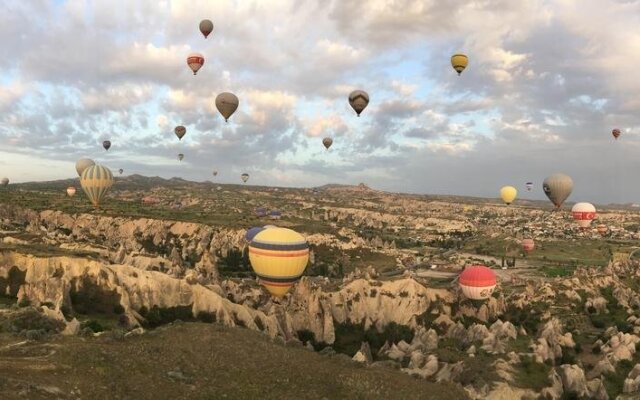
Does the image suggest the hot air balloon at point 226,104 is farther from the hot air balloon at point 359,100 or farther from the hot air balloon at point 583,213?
the hot air balloon at point 583,213

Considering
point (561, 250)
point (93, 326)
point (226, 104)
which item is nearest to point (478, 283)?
point (226, 104)

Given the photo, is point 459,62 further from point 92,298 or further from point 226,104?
point 92,298

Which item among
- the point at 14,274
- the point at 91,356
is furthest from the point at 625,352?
the point at 14,274

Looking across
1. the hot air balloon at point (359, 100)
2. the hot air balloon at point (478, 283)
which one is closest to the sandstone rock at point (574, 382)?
the hot air balloon at point (478, 283)

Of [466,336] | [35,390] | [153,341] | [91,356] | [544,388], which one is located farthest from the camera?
[466,336]

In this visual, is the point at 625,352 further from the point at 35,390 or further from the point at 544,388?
the point at 35,390

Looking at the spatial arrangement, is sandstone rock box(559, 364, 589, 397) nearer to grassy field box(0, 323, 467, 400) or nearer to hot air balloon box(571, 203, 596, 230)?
grassy field box(0, 323, 467, 400)
